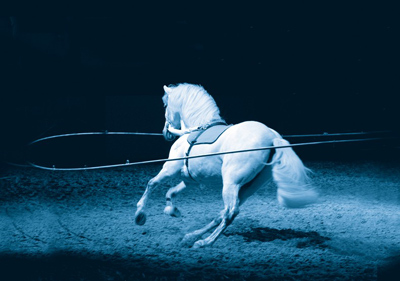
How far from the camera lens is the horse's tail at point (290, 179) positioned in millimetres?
2510

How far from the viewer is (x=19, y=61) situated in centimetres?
506

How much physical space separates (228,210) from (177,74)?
295cm

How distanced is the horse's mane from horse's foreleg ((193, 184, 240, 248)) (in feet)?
2.04

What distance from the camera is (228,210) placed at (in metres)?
2.50

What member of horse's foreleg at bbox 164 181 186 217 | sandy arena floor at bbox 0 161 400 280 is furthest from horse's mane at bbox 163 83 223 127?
sandy arena floor at bbox 0 161 400 280

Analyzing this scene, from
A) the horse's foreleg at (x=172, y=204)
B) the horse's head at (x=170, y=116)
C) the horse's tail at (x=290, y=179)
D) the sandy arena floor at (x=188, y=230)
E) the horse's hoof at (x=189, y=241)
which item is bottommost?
the sandy arena floor at (x=188, y=230)

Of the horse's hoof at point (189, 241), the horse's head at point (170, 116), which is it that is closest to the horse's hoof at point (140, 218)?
the horse's hoof at point (189, 241)

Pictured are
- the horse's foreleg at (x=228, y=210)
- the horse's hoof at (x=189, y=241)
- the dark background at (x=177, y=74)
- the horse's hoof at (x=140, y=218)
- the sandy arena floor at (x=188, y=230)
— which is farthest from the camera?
the dark background at (x=177, y=74)

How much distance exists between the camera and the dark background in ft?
15.5

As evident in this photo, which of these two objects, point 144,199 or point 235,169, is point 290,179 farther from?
point 144,199

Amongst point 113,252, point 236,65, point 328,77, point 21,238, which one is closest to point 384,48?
point 328,77

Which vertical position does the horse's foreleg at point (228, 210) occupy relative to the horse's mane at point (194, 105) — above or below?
below

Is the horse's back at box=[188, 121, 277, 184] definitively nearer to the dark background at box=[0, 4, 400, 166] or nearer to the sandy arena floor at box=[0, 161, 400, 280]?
the sandy arena floor at box=[0, 161, 400, 280]

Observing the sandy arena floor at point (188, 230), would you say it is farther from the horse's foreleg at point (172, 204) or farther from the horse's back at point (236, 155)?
the horse's back at point (236, 155)
